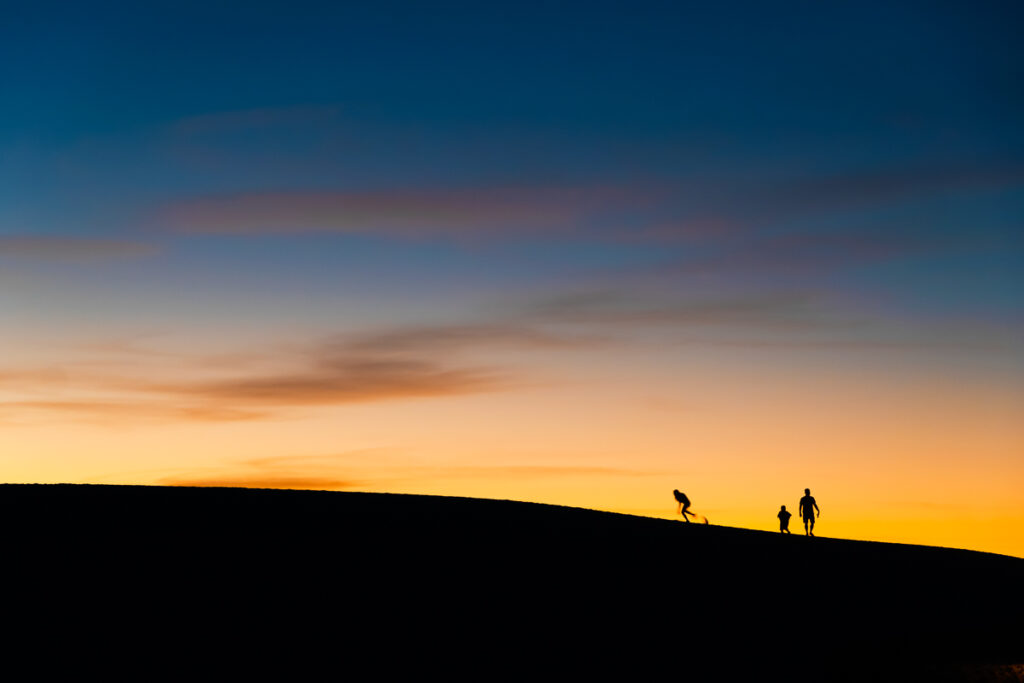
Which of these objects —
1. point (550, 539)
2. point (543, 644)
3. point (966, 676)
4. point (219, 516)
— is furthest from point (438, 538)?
point (966, 676)

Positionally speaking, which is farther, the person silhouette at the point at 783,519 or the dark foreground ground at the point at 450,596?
the person silhouette at the point at 783,519

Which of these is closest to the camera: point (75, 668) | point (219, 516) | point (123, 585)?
point (75, 668)

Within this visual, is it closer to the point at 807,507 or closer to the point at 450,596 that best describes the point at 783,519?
the point at 807,507

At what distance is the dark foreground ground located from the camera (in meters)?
20.7

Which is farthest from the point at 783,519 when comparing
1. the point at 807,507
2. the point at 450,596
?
the point at 450,596

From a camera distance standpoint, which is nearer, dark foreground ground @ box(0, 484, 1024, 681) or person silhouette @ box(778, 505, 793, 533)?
dark foreground ground @ box(0, 484, 1024, 681)

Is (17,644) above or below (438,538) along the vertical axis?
below

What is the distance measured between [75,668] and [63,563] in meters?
5.69

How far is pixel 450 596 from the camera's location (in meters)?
24.1

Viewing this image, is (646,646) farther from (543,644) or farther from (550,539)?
(550,539)

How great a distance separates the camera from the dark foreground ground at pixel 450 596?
67.8 feet

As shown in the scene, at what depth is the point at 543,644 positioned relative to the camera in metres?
21.9

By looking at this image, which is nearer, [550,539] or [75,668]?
[75,668]

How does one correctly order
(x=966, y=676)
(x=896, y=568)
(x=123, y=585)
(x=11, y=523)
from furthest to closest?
(x=896, y=568), (x=11, y=523), (x=123, y=585), (x=966, y=676)
